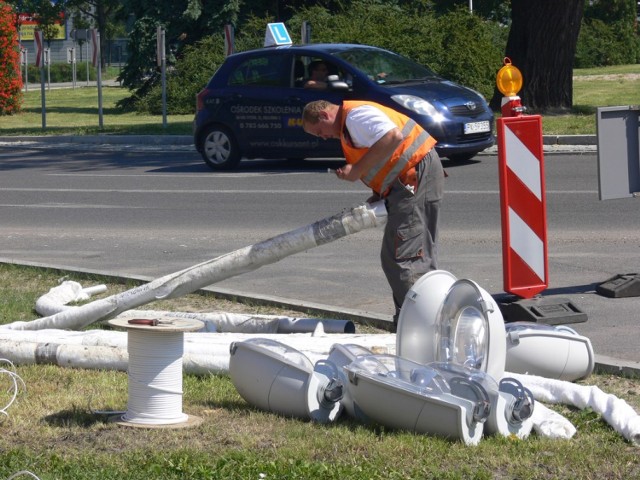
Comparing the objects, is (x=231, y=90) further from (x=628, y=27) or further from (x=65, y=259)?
(x=628, y=27)

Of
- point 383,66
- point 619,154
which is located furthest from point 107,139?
point 619,154

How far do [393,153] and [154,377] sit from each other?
2.09 m

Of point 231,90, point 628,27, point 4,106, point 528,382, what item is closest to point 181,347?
point 528,382

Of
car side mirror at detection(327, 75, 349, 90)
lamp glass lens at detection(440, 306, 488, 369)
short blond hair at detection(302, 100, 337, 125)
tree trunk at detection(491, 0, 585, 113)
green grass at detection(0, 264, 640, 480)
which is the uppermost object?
tree trunk at detection(491, 0, 585, 113)

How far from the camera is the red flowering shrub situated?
33.4 meters

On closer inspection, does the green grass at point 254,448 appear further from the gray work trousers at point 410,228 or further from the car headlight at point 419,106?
the car headlight at point 419,106

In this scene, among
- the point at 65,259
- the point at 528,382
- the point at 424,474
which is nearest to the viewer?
the point at 424,474

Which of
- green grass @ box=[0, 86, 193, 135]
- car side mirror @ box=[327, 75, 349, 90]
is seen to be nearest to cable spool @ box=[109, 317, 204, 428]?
car side mirror @ box=[327, 75, 349, 90]

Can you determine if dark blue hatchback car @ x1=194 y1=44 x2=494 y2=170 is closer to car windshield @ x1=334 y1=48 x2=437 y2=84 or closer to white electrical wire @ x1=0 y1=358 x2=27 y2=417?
car windshield @ x1=334 y1=48 x2=437 y2=84

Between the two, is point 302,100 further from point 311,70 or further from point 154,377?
point 154,377

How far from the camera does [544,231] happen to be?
24.3 feet

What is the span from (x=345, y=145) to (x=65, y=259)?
15.1ft

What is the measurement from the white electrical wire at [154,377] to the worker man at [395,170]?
5.32 ft

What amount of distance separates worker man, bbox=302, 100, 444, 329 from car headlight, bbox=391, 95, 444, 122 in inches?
351
